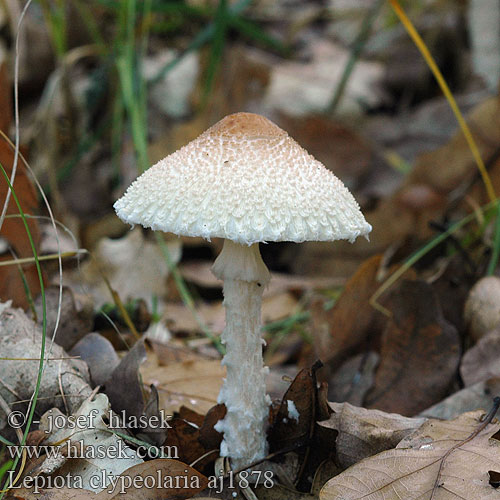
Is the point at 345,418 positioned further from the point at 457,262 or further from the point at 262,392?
the point at 457,262

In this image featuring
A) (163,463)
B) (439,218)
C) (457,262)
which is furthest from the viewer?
(439,218)

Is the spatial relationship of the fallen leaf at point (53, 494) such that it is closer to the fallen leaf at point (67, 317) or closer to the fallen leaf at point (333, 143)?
the fallen leaf at point (67, 317)

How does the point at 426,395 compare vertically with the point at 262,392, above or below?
below

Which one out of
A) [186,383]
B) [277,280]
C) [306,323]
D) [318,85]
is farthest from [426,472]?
[318,85]

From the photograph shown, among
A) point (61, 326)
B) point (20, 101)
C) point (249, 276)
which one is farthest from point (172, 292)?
point (20, 101)

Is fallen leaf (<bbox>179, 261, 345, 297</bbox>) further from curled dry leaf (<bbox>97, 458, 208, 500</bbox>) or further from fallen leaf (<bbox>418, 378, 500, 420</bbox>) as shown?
curled dry leaf (<bbox>97, 458, 208, 500</bbox>)

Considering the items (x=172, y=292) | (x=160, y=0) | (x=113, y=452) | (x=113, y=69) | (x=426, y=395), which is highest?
(x=160, y=0)

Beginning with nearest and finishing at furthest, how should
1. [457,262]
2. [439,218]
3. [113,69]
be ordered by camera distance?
[457,262] < [439,218] < [113,69]

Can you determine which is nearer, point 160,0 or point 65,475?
point 65,475
